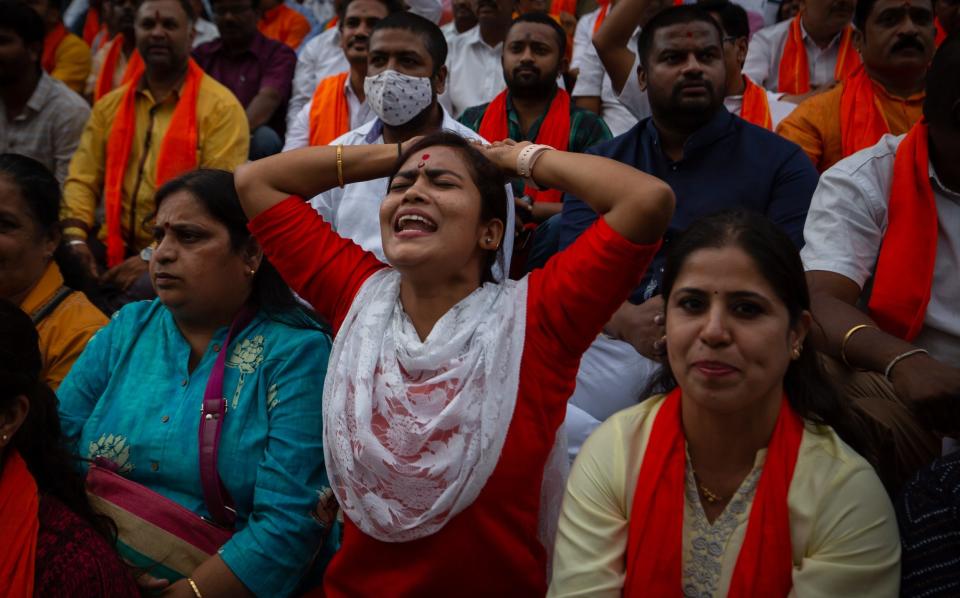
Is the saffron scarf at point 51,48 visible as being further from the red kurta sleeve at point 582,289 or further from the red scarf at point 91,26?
the red kurta sleeve at point 582,289

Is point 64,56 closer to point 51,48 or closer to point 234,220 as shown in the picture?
point 51,48

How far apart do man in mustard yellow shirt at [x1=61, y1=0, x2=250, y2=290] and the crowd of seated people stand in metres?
1.56

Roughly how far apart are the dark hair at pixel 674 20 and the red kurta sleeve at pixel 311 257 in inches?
76.4

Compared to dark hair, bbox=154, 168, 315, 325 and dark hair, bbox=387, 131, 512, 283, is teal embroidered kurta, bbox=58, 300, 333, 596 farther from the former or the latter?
dark hair, bbox=387, 131, 512, 283

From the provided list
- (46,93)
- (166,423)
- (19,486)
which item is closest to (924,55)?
(166,423)

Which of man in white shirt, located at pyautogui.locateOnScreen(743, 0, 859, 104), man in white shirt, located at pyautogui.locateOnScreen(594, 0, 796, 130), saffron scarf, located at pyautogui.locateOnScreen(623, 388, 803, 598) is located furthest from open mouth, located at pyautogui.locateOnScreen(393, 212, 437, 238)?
man in white shirt, located at pyautogui.locateOnScreen(743, 0, 859, 104)

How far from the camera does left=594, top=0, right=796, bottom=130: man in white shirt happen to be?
4.48 metres

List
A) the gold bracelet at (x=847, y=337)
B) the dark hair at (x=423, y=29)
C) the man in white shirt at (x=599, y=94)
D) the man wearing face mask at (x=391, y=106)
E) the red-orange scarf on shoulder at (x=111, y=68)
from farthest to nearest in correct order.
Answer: the red-orange scarf on shoulder at (x=111, y=68)
the man in white shirt at (x=599, y=94)
the dark hair at (x=423, y=29)
the man wearing face mask at (x=391, y=106)
the gold bracelet at (x=847, y=337)

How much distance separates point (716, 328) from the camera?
2201 mm

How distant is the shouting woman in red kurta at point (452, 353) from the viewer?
238 centimetres

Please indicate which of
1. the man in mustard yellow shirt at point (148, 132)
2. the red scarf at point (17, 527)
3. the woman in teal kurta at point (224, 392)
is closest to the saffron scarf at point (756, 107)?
the man in mustard yellow shirt at point (148, 132)

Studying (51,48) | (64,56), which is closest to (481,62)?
(64,56)

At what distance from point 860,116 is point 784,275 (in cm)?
267

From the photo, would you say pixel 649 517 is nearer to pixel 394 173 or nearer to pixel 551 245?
pixel 394 173
